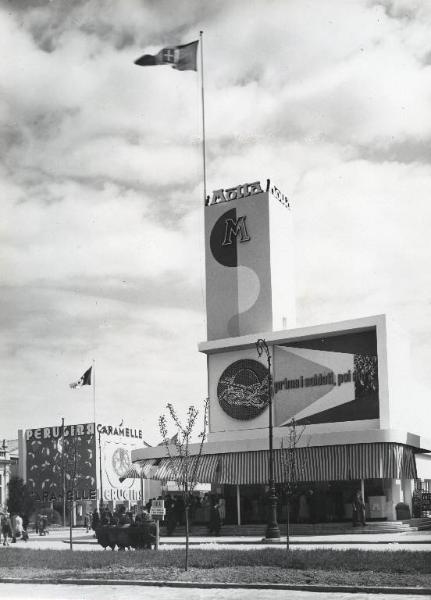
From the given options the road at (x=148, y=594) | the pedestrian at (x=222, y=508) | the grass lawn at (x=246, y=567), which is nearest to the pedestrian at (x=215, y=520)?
the pedestrian at (x=222, y=508)

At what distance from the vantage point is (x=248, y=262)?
4941 cm

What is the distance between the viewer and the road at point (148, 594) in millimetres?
15047

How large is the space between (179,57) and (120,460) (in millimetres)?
75406

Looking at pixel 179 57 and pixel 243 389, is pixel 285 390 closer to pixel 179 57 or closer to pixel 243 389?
pixel 243 389

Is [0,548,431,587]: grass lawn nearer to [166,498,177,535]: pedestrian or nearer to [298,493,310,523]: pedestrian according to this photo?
[166,498,177,535]: pedestrian

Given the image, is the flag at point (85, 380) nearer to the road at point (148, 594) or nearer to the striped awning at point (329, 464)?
the striped awning at point (329, 464)

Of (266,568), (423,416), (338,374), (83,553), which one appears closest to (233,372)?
(338,374)

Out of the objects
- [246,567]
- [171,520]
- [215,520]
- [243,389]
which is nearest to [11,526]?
[171,520]

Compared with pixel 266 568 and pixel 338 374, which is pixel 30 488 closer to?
pixel 338 374

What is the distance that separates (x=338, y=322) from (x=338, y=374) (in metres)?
2.80

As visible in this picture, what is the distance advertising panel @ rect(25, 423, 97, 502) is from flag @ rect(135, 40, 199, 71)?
67.6 metres

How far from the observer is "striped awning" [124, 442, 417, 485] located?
1583 inches

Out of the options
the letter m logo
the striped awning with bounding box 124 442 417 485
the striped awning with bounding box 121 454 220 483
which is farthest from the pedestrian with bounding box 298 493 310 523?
the letter m logo

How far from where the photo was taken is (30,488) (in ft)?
321
